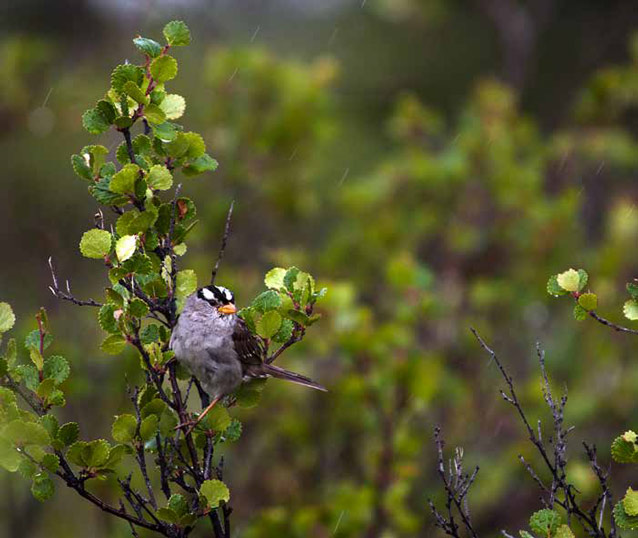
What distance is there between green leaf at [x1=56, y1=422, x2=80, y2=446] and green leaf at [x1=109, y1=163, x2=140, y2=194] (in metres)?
0.77

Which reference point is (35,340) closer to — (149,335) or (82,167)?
(149,335)

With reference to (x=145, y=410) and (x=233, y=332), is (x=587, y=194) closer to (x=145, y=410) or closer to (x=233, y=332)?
(x=233, y=332)

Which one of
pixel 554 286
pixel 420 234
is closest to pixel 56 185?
pixel 420 234

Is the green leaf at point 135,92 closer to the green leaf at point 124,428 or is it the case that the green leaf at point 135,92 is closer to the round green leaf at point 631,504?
the green leaf at point 124,428

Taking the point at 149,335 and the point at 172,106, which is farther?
the point at 172,106

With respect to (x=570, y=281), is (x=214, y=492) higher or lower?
lower

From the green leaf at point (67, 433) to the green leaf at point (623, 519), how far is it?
65.8 inches

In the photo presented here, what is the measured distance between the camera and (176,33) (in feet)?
10.5

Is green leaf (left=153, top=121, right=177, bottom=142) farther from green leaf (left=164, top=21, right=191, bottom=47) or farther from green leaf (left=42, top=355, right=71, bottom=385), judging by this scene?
green leaf (left=42, top=355, right=71, bottom=385)

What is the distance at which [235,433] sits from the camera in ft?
11.1

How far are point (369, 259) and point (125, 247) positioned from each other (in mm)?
5419

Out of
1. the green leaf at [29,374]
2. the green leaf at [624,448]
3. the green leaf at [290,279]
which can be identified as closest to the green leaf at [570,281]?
the green leaf at [624,448]

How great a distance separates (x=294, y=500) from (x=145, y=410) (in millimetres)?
3679

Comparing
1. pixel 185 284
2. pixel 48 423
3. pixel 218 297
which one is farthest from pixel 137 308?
pixel 218 297
